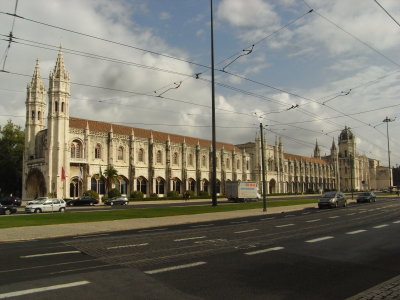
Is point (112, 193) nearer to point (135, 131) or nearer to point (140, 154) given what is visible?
point (140, 154)

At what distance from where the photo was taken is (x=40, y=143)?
2414 inches

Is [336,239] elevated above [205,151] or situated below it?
below

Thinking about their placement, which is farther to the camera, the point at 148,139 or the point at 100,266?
the point at 148,139

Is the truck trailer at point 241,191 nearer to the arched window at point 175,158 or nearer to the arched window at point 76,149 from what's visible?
the arched window at point 175,158

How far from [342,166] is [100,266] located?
5839 inches

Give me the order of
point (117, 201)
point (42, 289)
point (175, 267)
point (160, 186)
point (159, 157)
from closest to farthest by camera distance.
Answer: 1. point (42, 289)
2. point (175, 267)
3. point (117, 201)
4. point (160, 186)
5. point (159, 157)

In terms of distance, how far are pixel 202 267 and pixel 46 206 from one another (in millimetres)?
32210

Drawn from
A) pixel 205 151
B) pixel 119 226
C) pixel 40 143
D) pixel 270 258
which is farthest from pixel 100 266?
pixel 205 151

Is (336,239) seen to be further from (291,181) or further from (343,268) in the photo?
(291,181)

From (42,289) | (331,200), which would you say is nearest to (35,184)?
(331,200)

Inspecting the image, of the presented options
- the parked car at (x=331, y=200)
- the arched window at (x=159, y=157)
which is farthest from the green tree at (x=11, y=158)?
the parked car at (x=331, y=200)

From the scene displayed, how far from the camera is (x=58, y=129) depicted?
186ft

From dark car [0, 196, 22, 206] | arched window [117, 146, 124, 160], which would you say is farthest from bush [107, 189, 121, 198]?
dark car [0, 196, 22, 206]

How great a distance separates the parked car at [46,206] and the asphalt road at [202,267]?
2570 cm
